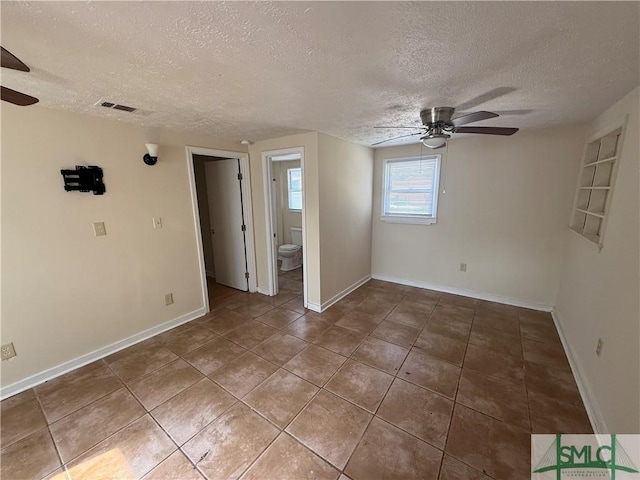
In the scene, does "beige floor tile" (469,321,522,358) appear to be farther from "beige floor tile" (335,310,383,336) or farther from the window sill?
the window sill

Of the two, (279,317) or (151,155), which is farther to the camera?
(279,317)

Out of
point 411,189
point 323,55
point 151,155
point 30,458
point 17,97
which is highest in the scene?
point 323,55

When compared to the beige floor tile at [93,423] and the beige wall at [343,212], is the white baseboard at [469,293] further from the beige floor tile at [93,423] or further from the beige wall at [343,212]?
the beige floor tile at [93,423]

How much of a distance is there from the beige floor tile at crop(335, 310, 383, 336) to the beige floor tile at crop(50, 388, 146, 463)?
1984 millimetres

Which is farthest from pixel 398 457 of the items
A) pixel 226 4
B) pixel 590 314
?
pixel 226 4

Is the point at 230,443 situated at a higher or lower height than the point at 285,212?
lower

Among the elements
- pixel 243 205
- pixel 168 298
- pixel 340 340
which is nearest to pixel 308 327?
pixel 340 340

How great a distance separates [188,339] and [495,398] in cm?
285

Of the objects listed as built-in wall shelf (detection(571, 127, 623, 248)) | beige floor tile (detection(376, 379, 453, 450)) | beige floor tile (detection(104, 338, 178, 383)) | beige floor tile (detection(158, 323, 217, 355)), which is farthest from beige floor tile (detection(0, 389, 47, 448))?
built-in wall shelf (detection(571, 127, 623, 248))

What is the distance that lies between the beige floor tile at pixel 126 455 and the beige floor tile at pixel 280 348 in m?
0.96

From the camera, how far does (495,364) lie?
2.30 m

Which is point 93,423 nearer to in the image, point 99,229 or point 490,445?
point 99,229

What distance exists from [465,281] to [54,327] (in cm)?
465

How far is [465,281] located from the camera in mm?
3742
